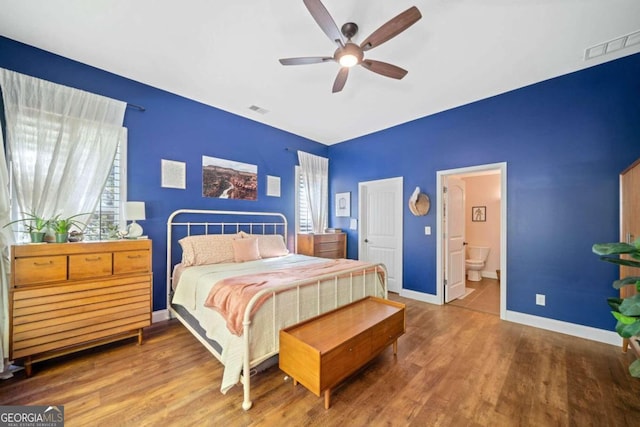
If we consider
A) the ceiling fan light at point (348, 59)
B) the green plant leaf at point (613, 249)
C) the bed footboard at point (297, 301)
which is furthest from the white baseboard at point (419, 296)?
the ceiling fan light at point (348, 59)

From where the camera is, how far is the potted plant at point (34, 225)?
7.32 ft

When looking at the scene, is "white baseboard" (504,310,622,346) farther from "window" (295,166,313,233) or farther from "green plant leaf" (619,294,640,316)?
"window" (295,166,313,233)

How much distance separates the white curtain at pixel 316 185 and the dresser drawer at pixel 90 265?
10.9 ft

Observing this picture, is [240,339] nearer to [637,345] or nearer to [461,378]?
[461,378]

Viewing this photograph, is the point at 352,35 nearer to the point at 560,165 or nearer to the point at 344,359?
the point at 344,359

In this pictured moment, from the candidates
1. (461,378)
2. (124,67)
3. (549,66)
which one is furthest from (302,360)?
(549,66)

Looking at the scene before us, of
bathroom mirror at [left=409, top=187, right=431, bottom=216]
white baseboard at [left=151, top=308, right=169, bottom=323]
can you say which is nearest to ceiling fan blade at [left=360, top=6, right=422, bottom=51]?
bathroom mirror at [left=409, top=187, right=431, bottom=216]

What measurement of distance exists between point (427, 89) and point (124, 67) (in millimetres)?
3690

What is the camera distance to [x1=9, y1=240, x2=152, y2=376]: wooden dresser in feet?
6.75

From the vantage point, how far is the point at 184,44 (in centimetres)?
247

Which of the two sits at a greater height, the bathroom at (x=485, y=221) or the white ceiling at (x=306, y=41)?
the white ceiling at (x=306, y=41)

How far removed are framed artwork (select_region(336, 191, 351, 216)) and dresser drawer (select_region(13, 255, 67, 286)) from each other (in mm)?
4236

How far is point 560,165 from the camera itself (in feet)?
9.85

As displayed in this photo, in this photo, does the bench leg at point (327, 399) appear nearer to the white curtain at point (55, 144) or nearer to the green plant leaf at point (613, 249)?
the green plant leaf at point (613, 249)
